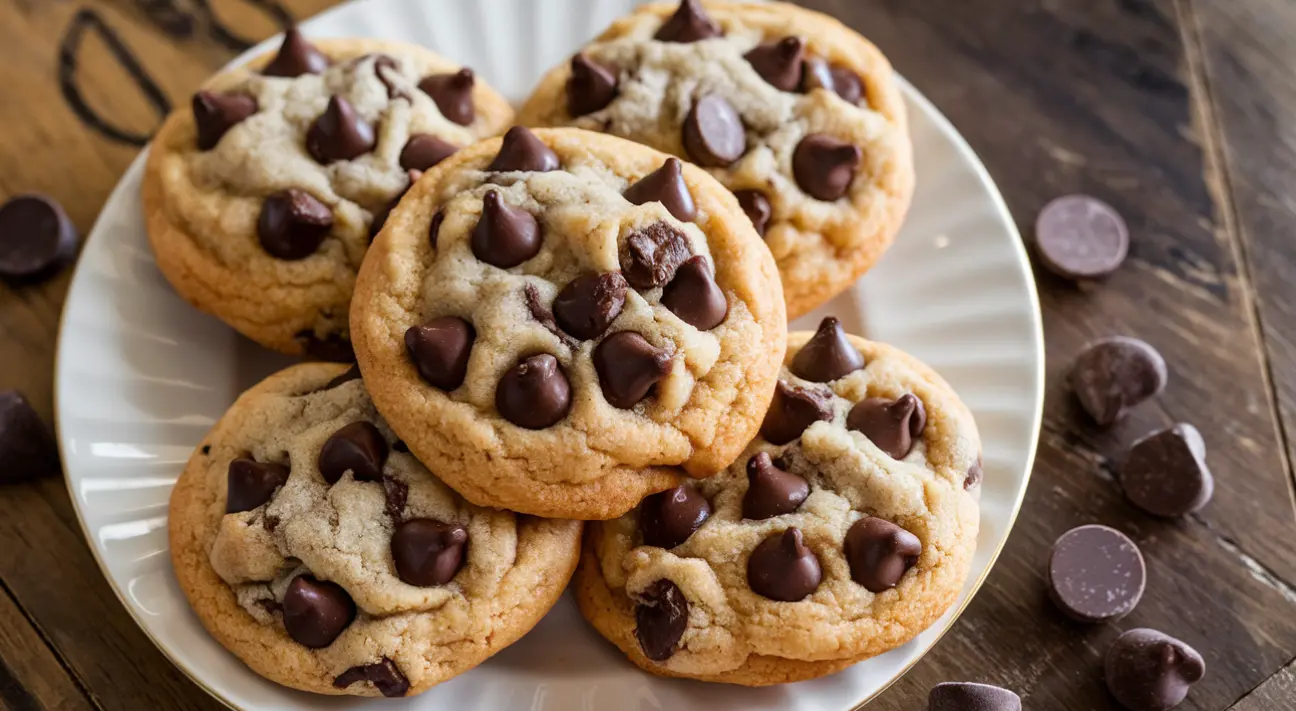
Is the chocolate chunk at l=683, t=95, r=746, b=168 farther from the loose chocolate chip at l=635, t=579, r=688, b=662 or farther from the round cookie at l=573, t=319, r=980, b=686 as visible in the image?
the loose chocolate chip at l=635, t=579, r=688, b=662

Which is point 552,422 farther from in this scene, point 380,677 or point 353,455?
point 380,677

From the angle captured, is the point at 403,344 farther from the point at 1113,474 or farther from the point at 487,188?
the point at 1113,474

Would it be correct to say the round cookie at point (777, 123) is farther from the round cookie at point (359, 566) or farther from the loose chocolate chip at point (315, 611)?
the loose chocolate chip at point (315, 611)

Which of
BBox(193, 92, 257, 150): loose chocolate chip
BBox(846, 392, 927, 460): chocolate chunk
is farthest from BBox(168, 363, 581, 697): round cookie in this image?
BBox(193, 92, 257, 150): loose chocolate chip

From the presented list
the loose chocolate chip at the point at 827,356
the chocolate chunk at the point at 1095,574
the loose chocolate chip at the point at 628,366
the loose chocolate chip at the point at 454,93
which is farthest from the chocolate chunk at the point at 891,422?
the loose chocolate chip at the point at 454,93

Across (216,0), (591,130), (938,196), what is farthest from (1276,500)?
(216,0)
